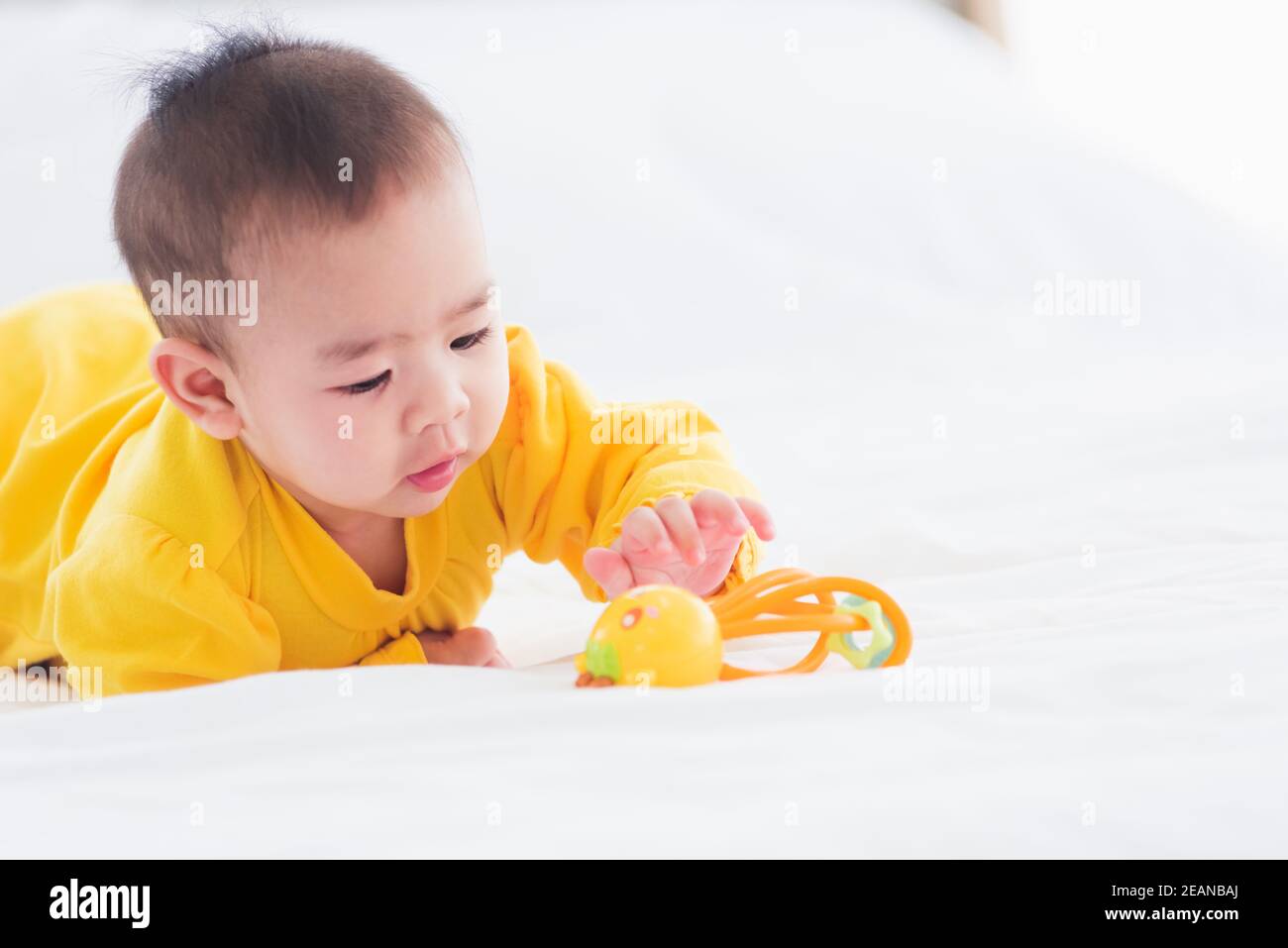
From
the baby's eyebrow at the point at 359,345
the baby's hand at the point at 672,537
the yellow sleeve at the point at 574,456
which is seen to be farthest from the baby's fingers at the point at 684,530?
the baby's eyebrow at the point at 359,345

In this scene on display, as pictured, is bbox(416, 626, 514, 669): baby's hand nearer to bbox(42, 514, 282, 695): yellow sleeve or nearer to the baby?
the baby

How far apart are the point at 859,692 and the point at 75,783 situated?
479mm

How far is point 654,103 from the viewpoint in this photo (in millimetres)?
2572

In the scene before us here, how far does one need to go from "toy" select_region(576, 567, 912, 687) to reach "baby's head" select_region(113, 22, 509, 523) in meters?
0.22

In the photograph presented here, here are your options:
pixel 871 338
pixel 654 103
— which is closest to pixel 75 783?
pixel 871 338

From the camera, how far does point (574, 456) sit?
1.28 metres

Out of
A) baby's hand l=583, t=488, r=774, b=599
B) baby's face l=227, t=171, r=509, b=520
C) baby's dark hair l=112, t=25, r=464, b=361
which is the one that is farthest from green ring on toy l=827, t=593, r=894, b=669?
baby's dark hair l=112, t=25, r=464, b=361

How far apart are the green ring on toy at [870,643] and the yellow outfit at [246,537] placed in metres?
0.18

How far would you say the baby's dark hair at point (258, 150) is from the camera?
1.04 meters

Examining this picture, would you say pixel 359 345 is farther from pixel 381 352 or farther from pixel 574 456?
pixel 574 456

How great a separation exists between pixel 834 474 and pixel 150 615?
2.63ft

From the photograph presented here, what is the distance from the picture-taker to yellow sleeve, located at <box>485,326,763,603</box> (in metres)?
→ 1.26

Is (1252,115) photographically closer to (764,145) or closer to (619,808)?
(764,145)

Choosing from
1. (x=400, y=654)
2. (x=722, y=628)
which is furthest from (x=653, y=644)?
(x=400, y=654)
